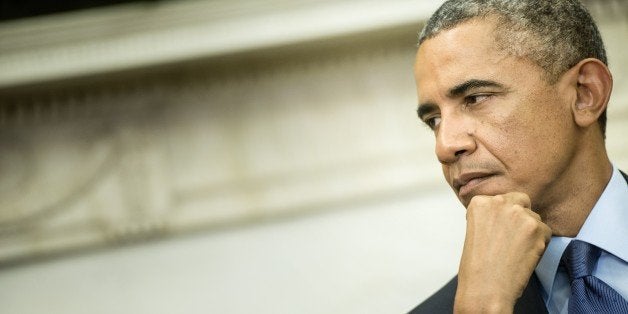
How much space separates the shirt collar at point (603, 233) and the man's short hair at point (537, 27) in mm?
214

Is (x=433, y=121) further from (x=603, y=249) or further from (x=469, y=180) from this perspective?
(x=603, y=249)

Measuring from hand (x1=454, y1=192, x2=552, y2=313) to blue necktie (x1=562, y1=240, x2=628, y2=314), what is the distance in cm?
7

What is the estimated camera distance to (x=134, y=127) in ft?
6.57

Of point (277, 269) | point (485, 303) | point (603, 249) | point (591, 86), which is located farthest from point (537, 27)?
point (277, 269)

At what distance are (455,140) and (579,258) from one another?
253mm

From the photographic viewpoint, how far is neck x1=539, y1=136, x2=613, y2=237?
1133mm

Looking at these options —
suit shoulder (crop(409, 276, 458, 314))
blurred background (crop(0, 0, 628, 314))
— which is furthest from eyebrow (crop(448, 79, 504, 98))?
blurred background (crop(0, 0, 628, 314))

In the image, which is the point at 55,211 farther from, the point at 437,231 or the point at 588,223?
the point at 588,223

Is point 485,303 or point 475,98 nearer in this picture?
point 485,303

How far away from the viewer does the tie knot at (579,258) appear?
1.05 meters

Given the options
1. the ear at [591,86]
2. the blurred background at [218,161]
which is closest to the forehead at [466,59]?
the ear at [591,86]

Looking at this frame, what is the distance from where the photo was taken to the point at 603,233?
1.10 metres

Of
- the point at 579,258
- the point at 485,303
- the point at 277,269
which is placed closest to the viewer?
the point at 485,303

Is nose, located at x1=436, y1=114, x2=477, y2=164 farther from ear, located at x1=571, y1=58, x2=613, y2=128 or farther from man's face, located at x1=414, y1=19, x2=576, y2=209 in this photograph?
ear, located at x1=571, y1=58, x2=613, y2=128
